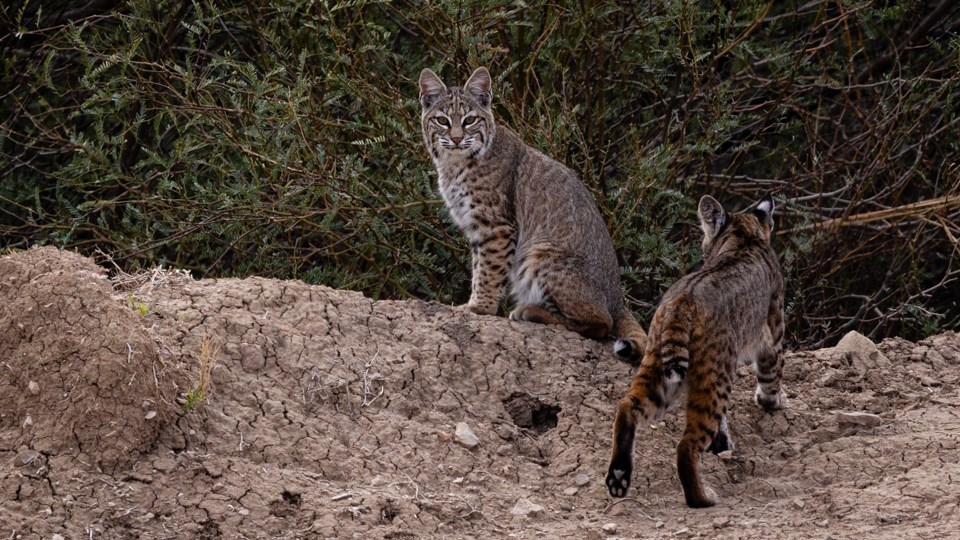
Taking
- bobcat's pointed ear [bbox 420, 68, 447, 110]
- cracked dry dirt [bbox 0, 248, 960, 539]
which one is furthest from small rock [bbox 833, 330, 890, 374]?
bobcat's pointed ear [bbox 420, 68, 447, 110]

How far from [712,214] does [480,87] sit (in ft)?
6.27

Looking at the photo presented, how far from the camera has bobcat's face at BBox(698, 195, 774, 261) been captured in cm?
728

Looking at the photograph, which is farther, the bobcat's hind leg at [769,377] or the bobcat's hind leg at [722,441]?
the bobcat's hind leg at [769,377]

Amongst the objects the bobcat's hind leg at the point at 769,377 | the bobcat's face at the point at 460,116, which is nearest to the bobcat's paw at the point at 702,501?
the bobcat's hind leg at the point at 769,377

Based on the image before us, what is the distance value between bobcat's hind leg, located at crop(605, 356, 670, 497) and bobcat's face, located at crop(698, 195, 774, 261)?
4.06 ft

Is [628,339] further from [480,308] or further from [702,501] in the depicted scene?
A: [702,501]

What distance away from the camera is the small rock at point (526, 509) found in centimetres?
591

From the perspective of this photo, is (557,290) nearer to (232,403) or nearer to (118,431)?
(232,403)

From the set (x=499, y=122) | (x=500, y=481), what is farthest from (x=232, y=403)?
(x=499, y=122)

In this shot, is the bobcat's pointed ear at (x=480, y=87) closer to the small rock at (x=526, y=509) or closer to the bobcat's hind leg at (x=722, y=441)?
the bobcat's hind leg at (x=722, y=441)

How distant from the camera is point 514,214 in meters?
8.46

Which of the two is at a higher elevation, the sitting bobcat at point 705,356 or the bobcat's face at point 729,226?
the bobcat's face at point 729,226

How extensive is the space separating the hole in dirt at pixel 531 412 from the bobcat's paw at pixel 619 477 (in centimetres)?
78

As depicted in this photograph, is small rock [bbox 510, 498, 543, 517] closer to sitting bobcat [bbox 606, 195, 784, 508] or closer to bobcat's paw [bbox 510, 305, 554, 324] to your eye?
sitting bobcat [bbox 606, 195, 784, 508]
